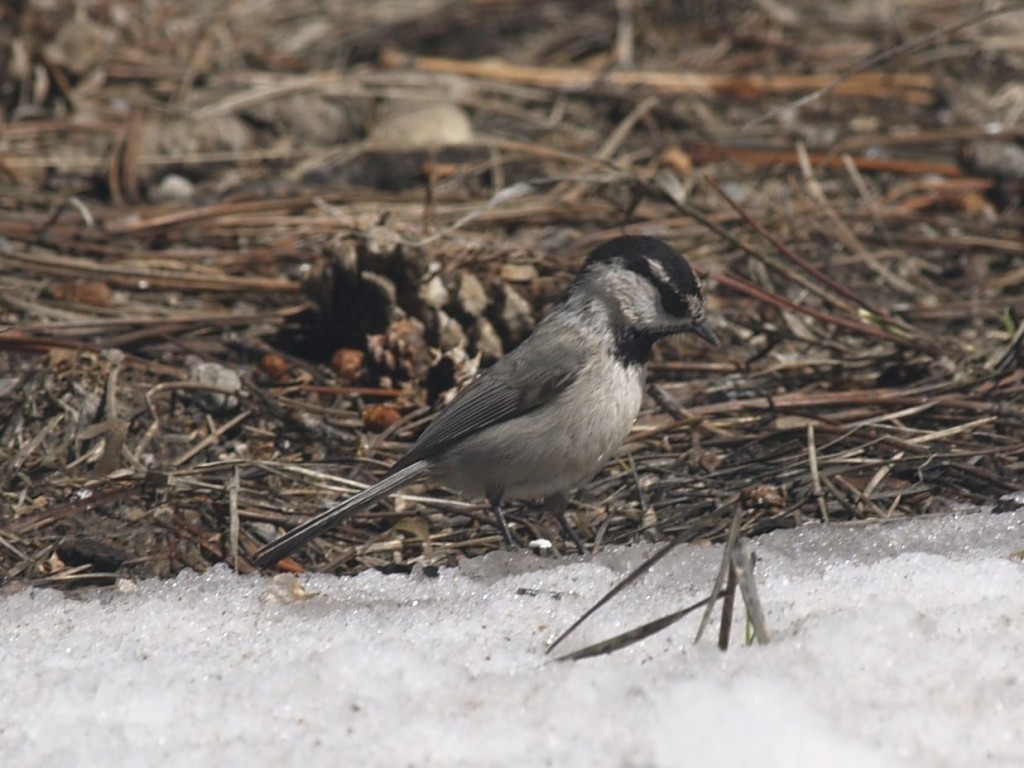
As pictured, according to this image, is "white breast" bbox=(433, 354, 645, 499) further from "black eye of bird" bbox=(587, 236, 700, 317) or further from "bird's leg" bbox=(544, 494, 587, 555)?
"black eye of bird" bbox=(587, 236, 700, 317)


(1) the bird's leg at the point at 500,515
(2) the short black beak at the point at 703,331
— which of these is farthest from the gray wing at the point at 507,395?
(2) the short black beak at the point at 703,331

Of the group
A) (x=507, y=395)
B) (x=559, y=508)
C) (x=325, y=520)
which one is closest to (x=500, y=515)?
(x=559, y=508)

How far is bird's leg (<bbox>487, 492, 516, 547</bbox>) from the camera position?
10.3ft

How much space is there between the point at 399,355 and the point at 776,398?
109 centimetres

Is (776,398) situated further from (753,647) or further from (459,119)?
(459,119)

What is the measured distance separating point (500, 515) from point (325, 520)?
1.51ft

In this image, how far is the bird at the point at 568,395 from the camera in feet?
10.2

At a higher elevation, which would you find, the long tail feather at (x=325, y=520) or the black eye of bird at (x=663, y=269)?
the black eye of bird at (x=663, y=269)

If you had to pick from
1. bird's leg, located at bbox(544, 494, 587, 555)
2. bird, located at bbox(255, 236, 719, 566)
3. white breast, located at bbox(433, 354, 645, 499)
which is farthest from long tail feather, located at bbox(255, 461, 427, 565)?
bird's leg, located at bbox(544, 494, 587, 555)

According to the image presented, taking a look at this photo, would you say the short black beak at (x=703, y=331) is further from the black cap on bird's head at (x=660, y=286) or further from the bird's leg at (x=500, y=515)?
the bird's leg at (x=500, y=515)

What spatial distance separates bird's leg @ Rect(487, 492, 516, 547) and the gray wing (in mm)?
172

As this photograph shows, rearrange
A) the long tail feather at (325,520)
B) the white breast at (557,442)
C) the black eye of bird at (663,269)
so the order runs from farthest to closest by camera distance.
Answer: the black eye of bird at (663,269), the white breast at (557,442), the long tail feather at (325,520)

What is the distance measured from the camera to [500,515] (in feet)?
10.5

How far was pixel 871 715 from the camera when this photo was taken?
2080 millimetres
